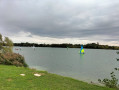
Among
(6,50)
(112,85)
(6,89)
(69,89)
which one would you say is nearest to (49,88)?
(69,89)

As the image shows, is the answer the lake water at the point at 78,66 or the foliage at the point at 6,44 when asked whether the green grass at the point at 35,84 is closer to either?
the lake water at the point at 78,66

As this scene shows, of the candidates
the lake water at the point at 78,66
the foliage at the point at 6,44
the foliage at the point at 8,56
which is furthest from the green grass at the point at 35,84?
the foliage at the point at 6,44

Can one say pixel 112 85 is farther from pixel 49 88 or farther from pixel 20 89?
pixel 20 89

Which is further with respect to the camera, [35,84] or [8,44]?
[8,44]

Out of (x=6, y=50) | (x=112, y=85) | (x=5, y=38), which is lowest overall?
(x=112, y=85)

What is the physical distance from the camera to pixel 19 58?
1538 cm

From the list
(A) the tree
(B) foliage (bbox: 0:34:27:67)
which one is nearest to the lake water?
(B) foliage (bbox: 0:34:27:67)

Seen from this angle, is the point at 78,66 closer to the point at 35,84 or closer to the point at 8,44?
the point at 8,44

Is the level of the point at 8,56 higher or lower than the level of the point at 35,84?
higher

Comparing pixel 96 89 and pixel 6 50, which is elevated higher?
pixel 6 50

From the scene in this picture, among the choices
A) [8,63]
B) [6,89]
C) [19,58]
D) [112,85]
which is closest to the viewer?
[6,89]

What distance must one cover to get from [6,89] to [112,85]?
7.26 m

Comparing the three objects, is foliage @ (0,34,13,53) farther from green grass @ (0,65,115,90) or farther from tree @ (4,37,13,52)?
green grass @ (0,65,115,90)

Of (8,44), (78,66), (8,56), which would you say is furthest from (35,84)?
(78,66)
